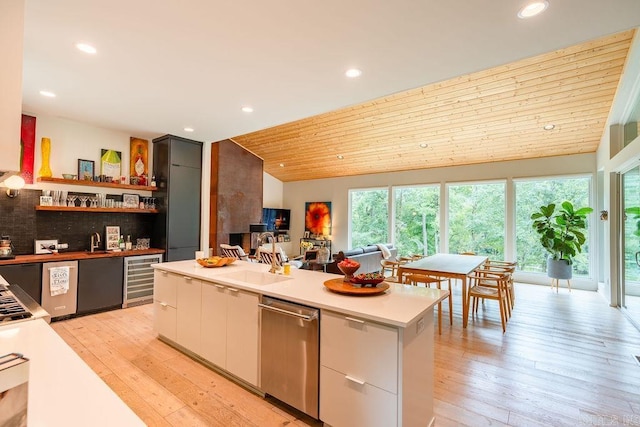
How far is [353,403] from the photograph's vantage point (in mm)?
1714

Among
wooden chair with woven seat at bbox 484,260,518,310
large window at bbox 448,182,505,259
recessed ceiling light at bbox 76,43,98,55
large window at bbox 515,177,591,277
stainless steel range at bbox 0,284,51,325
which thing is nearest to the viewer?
stainless steel range at bbox 0,284,51,325

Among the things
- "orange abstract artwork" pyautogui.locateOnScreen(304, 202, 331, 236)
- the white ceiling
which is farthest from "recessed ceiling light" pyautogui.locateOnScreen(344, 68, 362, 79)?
"orange abstract artwork" pyautogui.locateOnScreen(304, 202, 331, 236)

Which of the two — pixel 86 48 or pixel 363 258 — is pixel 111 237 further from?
pixel 363 258

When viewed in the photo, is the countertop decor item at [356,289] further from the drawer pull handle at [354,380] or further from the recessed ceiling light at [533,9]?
the recessed ceiling light at [533,9]

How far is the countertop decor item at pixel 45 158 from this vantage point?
13.1 ft

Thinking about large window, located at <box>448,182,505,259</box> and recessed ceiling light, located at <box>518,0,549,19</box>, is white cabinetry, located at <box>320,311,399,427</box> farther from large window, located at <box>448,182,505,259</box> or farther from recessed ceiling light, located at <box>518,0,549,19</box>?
large window, located at <box>448,182,505,259</box>

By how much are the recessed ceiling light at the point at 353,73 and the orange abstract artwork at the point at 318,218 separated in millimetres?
6388

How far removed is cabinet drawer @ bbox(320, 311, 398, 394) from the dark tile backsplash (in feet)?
14.5

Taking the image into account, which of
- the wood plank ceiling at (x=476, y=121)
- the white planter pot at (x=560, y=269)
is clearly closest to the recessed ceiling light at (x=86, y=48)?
the wood plank ceiling at (x=476, y=121)

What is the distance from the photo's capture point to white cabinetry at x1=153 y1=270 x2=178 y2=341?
9.91 ft

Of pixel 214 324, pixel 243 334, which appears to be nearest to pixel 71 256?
pixel 214 324

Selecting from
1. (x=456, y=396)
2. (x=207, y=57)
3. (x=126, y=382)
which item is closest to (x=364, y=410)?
(x=456, y=396)

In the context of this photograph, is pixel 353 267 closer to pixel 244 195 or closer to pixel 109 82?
pixel 109 82

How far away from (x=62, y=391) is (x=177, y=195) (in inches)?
176
